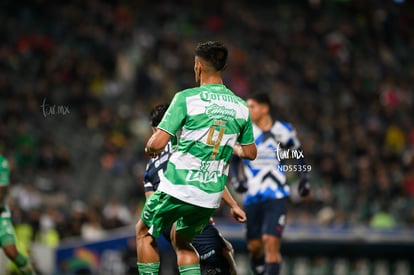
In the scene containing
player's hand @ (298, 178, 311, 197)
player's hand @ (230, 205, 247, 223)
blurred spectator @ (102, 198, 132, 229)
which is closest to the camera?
player's hand @ (230, 205, 247, 223)

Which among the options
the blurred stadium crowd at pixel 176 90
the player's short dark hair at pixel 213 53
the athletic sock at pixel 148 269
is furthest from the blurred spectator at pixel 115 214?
the player's short dark hair at pixel 213 53

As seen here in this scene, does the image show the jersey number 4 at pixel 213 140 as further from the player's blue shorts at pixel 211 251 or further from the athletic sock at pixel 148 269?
the player's blue shorts at pixel 211 251

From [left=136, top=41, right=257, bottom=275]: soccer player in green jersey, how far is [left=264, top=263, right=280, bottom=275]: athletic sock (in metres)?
3.19

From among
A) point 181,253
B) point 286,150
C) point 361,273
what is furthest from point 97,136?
point 181,253

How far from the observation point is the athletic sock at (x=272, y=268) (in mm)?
11844

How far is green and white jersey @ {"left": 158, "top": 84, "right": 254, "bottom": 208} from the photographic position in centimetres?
844

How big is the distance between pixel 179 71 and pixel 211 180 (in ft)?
56.1

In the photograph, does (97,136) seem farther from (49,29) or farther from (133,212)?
(49,29)

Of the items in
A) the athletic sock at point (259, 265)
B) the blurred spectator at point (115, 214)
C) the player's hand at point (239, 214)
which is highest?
the player's hand at point (239, 214)

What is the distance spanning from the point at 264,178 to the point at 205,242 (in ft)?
8.99

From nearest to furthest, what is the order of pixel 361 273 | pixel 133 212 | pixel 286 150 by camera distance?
pixel 286 150 < pixel 361 273 < pixel 133 212

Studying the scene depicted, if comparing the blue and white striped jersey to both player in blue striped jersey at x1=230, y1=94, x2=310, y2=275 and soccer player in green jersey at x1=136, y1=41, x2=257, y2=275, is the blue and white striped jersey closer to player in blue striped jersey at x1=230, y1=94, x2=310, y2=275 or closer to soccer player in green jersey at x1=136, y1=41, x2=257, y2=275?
player in blue striped jersey at x1=230, y1=94, x2=310, y2=275

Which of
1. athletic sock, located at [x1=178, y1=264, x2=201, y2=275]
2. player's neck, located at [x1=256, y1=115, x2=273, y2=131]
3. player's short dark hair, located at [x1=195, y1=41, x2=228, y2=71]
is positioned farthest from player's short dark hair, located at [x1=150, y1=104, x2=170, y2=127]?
player's neck, located at [x1=256, y1=115, x2=273, y2=131]

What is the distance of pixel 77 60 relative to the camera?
79.4ft
